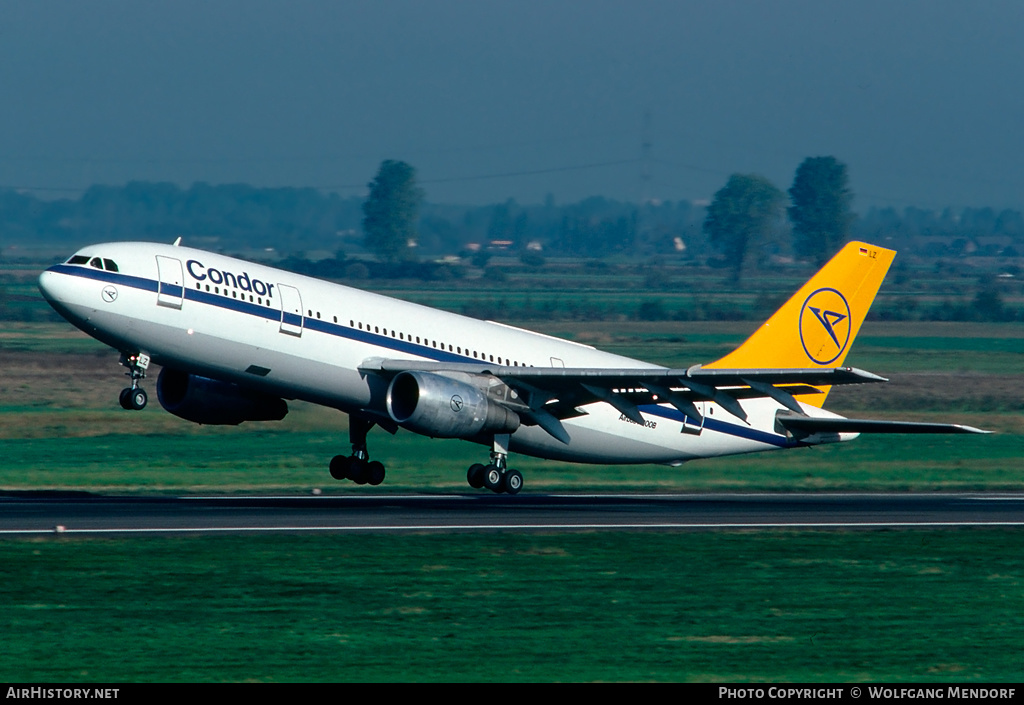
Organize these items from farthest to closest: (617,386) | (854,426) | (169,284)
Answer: (854,426)
(617,386)
(169,284)

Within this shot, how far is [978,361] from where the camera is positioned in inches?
3228

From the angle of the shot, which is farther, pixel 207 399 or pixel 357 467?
pixel 357 467

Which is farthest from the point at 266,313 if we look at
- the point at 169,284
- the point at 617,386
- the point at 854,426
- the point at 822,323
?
the point at 822,323

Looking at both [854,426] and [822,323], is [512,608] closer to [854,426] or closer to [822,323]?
[854,426]

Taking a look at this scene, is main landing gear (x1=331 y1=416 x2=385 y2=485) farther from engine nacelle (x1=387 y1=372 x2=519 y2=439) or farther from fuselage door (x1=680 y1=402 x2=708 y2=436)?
fuselage door (x1=680 y1=402 x2=708 y2=436)

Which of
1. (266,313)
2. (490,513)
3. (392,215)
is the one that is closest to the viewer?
(266,313)

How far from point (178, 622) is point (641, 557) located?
1033cm

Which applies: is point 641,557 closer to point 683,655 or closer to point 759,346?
point 683,655

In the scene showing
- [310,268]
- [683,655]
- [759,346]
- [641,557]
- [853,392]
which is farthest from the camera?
[310,268]

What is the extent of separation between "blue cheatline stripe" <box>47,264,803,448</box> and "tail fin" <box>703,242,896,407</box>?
2.08 meters

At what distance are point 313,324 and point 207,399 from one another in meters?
4.64

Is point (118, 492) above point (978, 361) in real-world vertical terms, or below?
below

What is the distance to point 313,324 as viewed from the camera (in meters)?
36.1
